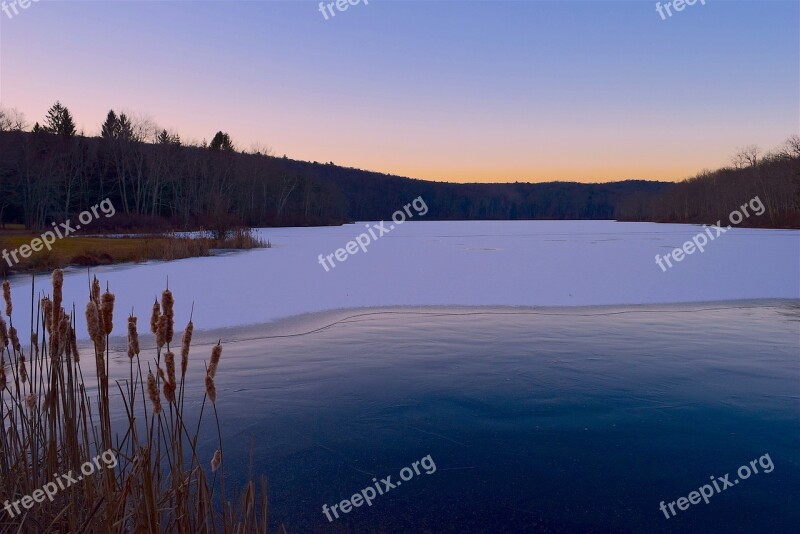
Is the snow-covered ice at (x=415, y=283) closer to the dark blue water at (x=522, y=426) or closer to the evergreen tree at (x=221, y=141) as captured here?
the dark blue water at (x=522, y=426)

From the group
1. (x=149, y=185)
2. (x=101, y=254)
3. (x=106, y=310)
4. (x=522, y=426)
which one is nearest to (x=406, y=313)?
(x=522, y=426)

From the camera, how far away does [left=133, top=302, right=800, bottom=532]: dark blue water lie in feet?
11.3

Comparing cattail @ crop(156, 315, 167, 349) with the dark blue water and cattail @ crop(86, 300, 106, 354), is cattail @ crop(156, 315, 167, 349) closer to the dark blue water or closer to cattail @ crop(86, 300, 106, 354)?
cattail @ crop(86, 300, 106, 354)

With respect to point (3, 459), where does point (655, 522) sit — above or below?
below

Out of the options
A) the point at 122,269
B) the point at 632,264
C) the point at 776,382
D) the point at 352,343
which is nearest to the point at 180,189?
the point at 122,269

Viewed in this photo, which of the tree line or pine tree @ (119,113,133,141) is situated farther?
pine tree @ (119,113,133,141)

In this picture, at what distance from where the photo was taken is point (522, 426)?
4719 millimetres

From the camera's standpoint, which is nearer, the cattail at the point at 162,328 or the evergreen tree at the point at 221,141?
the cattail at the point at 162,328

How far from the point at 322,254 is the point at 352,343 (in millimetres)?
16165

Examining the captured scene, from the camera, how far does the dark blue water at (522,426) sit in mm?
3459

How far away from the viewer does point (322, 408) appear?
5.15 metres

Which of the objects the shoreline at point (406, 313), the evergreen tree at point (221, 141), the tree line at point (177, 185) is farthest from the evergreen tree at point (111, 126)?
the shoreline at point (406, 313)

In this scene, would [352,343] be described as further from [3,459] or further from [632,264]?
[632,264]

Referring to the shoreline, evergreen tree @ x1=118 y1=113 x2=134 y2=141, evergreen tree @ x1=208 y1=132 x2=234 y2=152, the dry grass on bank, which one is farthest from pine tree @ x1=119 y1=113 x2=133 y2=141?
the shoreline
